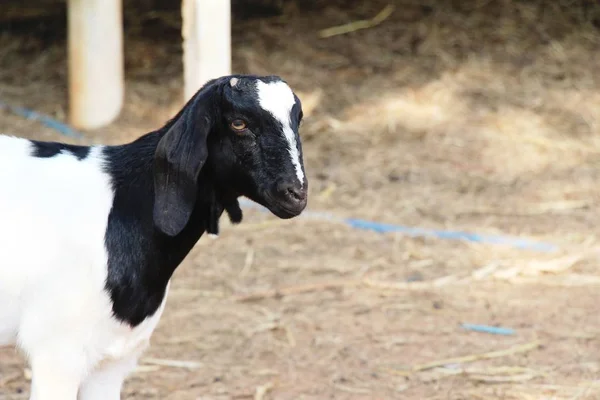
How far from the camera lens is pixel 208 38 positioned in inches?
217

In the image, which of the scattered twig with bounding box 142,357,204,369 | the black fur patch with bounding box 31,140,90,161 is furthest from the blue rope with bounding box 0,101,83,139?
the black fur patch with bounding box 31,140,90,161

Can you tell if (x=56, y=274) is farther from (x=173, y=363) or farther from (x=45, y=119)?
(x=45, y=119)

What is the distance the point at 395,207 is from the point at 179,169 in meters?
3.38

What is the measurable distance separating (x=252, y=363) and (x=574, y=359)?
137 cm

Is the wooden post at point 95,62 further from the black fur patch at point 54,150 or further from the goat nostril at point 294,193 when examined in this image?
the goat nostril at point 294,193

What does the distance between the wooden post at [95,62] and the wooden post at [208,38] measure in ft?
4.33

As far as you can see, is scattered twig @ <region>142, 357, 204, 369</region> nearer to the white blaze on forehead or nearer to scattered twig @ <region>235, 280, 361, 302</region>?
scattered twig @ <region>235, 280, 361, 302</region>

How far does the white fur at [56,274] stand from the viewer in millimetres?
2934

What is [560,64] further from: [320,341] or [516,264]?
[320,341]

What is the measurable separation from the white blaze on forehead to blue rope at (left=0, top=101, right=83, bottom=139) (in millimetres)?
4092

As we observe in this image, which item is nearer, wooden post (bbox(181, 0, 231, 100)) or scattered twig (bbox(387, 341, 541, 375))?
scattered twig (bbox(387, 341, 541, 375))

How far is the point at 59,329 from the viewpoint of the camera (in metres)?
2.94

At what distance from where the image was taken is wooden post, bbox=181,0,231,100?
18.0 ft

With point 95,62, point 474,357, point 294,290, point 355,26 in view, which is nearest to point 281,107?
point 474,357
